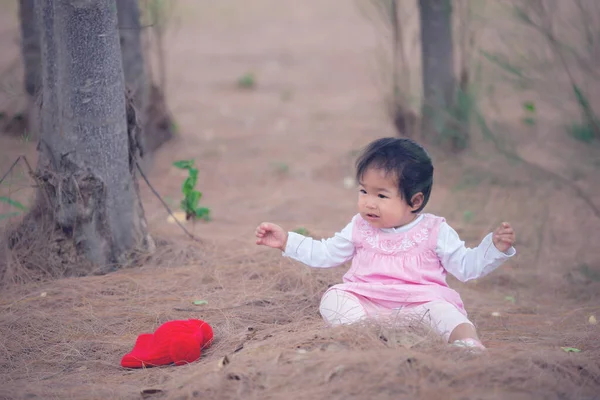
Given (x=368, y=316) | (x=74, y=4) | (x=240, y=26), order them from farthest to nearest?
1. (x=240, y=26)
2. (x=74, y=4)
3. (x=368, y=316)

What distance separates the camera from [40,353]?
327 centimetres

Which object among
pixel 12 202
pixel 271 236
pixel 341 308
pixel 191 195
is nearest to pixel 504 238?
pixel 341 308

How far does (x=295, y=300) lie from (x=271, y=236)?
1.86ft

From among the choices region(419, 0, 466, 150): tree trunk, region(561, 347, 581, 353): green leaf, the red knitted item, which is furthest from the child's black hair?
region(419, 0, 466, 150): tree trunk

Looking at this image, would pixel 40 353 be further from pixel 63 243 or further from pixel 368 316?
pixel 368 316

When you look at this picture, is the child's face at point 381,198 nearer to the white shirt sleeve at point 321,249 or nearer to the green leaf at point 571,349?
the white shirt sleeve at point 321,249

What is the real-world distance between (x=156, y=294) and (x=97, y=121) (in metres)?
1.01

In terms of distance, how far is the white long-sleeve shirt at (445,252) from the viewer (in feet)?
10.4

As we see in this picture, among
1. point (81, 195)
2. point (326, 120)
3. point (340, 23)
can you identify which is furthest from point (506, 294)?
point (340, 23)

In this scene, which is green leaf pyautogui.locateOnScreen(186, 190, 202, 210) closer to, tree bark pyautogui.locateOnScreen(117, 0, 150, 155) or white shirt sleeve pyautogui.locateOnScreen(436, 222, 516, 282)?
white shirt sleeve pyautogui.locateOnScreen(436, 222, 516, 282)

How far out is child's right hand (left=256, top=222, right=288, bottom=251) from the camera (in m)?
3.38

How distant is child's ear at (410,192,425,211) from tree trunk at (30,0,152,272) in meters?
1.72

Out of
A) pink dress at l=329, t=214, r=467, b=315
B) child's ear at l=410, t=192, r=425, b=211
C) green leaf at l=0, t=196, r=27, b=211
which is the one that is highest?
child's ear at l=410, t=192, r=425, b=211

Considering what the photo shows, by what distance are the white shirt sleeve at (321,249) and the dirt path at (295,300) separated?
12.6 inches
